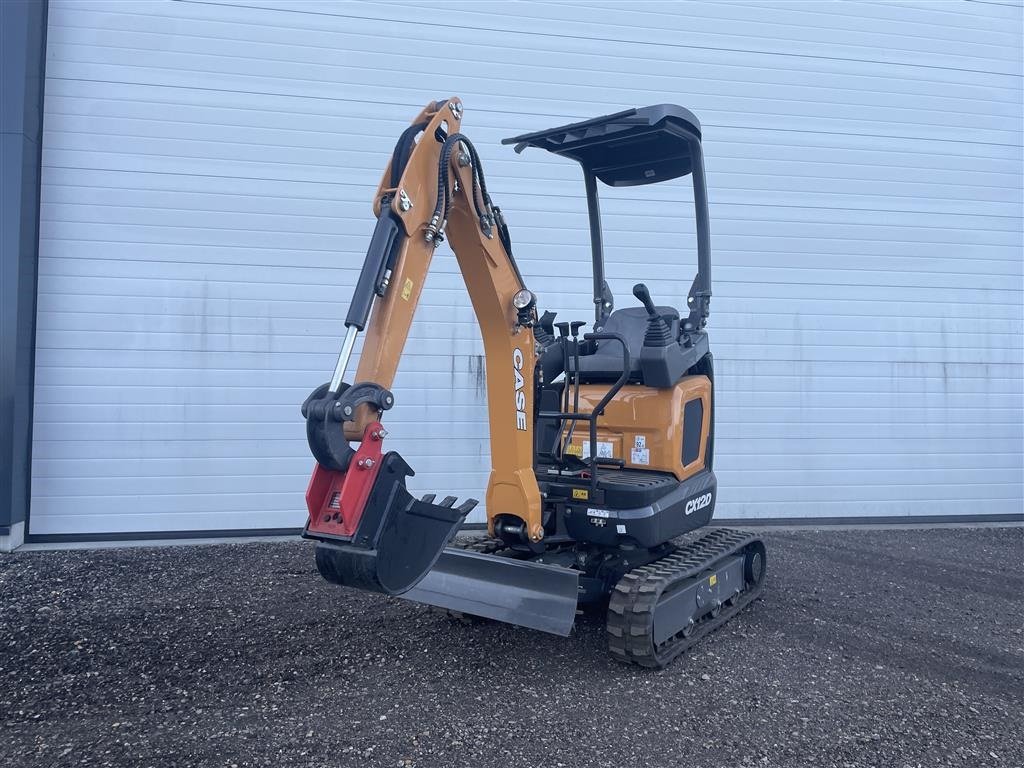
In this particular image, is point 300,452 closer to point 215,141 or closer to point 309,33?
point 215,141

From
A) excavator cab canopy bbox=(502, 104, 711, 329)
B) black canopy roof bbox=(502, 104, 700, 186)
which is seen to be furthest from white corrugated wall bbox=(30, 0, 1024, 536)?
black canopy roof bbox=(502, 104, 700, 186)

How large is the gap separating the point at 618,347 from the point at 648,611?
6.07 feet

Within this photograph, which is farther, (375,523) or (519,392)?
(519,392)

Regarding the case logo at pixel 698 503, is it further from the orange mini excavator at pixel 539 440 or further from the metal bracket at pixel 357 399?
the metal bracket at pixel 357 399

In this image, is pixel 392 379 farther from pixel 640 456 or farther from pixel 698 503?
pixel 698 503

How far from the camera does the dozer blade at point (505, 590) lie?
4383 mm

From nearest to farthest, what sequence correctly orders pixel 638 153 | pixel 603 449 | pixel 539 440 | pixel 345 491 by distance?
pixel 345 491
pixel 603 449
pixel 539 440
pixel 638 153

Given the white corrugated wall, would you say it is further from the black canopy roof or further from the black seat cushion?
the black seat cushion

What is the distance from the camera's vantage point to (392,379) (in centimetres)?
379

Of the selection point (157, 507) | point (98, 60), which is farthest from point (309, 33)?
point (157, 507)

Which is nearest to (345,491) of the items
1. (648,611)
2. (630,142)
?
(648,611)

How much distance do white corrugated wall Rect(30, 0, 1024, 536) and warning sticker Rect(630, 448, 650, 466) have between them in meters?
3.75

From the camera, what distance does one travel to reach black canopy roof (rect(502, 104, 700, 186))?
4.72 meters

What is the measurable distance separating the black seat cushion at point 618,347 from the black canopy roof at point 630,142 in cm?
110
